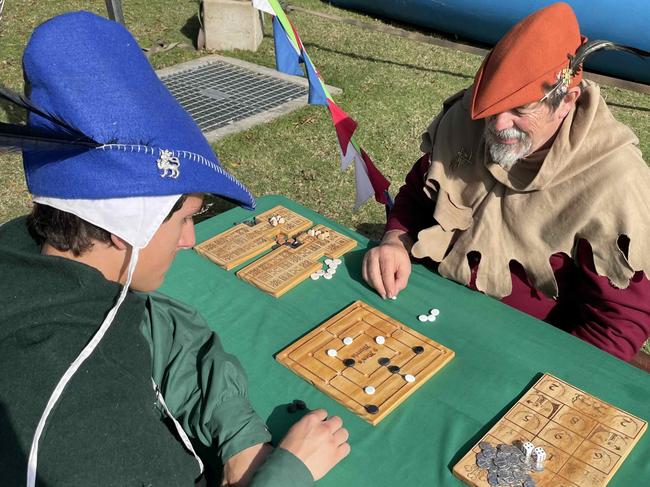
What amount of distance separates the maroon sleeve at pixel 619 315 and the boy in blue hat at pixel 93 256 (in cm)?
111

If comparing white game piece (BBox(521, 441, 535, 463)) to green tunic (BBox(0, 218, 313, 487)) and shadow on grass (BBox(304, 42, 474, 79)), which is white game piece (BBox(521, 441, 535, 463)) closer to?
green tunic (BBox(0, 218, 313, 487))

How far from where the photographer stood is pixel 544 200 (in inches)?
82.4

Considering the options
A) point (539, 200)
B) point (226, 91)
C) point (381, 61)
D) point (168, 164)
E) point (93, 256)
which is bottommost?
point (226, 91)

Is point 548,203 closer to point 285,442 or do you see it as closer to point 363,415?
point 363,415

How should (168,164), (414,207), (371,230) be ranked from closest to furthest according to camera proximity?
(168,164) < (414,207) < (371,230)

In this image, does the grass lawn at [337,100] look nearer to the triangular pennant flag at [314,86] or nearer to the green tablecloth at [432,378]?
the triangular pennant flag at [314,86]

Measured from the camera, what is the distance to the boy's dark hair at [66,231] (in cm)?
125

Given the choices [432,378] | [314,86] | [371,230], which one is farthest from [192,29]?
[432,378]

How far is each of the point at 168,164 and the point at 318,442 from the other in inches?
30.1

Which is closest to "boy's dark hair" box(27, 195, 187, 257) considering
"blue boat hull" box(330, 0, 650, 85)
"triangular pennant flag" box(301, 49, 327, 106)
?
"triangular pennant flag" box(301, 49, 327, 106)

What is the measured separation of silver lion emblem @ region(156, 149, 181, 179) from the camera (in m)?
1.22

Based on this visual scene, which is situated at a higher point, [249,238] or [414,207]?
[414,207]

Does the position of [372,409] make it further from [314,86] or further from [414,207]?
[314,86]

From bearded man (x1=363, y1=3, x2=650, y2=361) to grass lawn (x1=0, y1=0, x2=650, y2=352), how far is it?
6.22 ft
